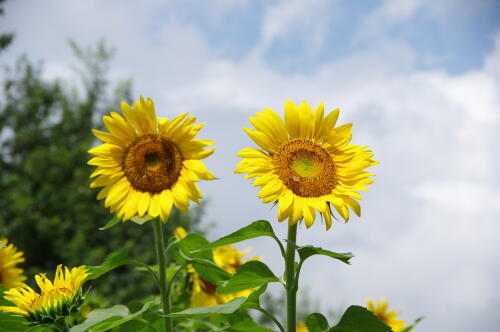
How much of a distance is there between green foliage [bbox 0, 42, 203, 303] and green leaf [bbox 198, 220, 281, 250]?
41.3 ft

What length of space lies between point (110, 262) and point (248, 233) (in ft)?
1.72

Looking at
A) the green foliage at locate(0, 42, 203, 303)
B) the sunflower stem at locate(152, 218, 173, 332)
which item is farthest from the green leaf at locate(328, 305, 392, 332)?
the green foliage at locate(0, 42, 203, 303)

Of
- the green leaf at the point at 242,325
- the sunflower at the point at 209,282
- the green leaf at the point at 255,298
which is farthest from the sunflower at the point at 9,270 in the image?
the green leaf at the point at 255,298

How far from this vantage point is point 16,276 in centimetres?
280

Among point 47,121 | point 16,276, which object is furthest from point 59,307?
point 47,121

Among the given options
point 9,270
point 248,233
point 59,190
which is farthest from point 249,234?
point 59,190

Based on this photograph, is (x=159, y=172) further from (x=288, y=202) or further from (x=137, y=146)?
(x=288, y=202)

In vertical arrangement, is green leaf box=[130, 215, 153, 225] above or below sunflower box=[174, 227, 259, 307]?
below

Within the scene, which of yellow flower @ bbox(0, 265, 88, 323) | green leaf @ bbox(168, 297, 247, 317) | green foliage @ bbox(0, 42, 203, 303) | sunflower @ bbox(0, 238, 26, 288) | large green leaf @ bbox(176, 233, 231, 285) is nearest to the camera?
green leaf @ bbox(168, 297, 247, 317)

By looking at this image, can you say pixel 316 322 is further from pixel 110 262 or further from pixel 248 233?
pixel 110 262

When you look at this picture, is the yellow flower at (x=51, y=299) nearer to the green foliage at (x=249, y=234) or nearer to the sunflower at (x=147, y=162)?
the sunflower at (x=147, y=162)

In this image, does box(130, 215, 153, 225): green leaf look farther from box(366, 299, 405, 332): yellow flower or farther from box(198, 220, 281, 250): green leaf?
box(366, 299, 405, 332): yellow flower

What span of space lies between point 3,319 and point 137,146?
0.69 m

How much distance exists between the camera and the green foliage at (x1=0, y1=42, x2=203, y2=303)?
1538cm
